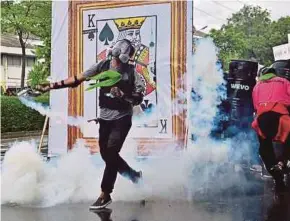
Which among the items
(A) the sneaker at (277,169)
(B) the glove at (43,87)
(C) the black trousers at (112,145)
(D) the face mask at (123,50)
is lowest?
(A) the sneaker at (277,169)

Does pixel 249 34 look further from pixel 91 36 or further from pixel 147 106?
pixel 91 36

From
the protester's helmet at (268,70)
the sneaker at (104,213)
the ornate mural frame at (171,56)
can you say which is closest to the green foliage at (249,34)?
the protester's helmet at (268,70)

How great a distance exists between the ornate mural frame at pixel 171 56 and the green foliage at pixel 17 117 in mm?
1347

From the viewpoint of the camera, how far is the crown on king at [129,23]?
6.89m

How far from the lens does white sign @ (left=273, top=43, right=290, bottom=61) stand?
7.78m

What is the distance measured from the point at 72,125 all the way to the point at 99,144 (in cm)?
78

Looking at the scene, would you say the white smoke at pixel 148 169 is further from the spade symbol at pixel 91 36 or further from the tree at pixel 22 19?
the tree at pixel 22 19

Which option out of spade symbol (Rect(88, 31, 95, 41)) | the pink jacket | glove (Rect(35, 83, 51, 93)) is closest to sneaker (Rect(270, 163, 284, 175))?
the pink jacket

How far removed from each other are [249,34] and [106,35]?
2019 mm

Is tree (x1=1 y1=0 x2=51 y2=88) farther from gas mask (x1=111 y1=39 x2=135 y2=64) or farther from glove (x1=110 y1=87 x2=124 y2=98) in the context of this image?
glove (x1=110 y1=87 x2=124 y2=98)

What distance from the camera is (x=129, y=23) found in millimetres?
6922

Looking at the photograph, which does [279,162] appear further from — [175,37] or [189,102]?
[175,37]

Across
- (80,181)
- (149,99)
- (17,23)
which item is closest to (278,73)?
(149,99)

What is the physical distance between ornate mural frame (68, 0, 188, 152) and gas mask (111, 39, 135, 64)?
55cm
